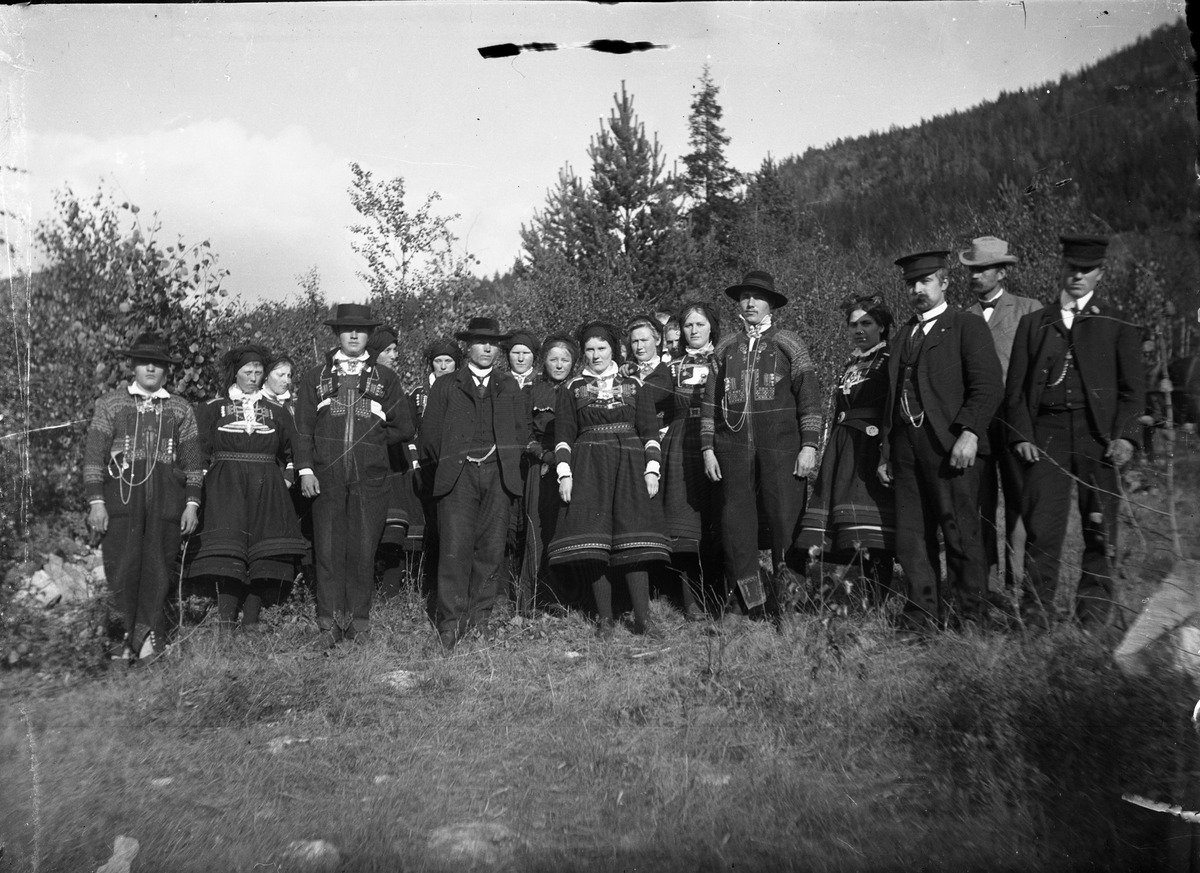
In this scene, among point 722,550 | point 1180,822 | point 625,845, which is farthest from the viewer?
point 722,550

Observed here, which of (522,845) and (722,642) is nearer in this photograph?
(522,845)

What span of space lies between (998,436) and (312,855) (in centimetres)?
387

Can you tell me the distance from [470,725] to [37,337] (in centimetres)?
486

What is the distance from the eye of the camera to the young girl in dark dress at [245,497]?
6.55 metres

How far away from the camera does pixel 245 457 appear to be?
675 cm

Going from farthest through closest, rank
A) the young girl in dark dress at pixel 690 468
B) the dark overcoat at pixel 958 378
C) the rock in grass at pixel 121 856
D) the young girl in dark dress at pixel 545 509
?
the young girl in dark dress at pixel 545 509
the young girl in dark dress at pixel 690 468
the dark overcoat at pixel 958 378
the rock in grass at pixel 121 856

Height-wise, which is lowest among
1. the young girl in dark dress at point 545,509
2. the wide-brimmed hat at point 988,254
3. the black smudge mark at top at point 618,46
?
the young girl in dark dress at point 545,509

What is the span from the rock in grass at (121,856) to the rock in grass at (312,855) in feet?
1.84

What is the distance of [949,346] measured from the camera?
5.52 m

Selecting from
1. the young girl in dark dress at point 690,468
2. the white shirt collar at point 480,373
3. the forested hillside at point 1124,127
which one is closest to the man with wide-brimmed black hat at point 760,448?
the young girl in dark dress at point 690,468

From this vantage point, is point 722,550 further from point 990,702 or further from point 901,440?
point 990,702

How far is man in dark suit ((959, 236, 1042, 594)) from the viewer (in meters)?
5.32

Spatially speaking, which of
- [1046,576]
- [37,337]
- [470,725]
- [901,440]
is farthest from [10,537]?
[1046,576]

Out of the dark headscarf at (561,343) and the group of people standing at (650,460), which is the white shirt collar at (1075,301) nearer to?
the group of people standing at (650,460)
